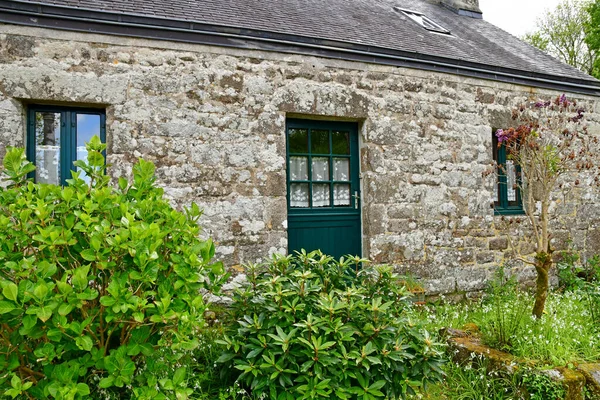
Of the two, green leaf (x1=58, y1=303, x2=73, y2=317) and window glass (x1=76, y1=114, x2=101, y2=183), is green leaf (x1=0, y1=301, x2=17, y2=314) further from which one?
Result: window glass (x1=76, y1=114, x2=101, y2=183)

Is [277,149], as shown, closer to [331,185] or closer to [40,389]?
[331,185]

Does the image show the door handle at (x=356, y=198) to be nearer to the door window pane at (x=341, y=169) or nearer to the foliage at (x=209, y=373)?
the door window pane at (x=341, y=169)

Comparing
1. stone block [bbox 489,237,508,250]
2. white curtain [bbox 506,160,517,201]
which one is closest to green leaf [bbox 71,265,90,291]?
stone block [bbox 489,237,508,250]

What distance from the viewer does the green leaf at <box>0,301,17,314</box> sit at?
86.1 inches

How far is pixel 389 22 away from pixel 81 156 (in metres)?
5.21

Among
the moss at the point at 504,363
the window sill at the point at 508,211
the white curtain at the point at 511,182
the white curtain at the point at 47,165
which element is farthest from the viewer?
the white curtain at the point at 511,182

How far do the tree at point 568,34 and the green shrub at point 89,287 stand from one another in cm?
2033

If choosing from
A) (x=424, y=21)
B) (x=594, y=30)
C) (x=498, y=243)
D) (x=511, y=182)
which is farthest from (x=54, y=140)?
(x=594, y=30)

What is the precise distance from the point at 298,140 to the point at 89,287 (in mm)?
3584

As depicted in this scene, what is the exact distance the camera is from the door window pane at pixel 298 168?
18.5ft

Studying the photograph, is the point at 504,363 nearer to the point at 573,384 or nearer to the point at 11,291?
the point at 573,384

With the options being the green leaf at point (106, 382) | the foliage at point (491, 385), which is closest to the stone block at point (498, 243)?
the foliage at point (491, 385)

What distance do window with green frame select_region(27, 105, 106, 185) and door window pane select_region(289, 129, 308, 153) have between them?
2.36 metres

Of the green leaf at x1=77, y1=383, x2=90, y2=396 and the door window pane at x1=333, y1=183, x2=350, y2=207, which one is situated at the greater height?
the door window pane at x1=333, y1=183, x2=350, y2=207
